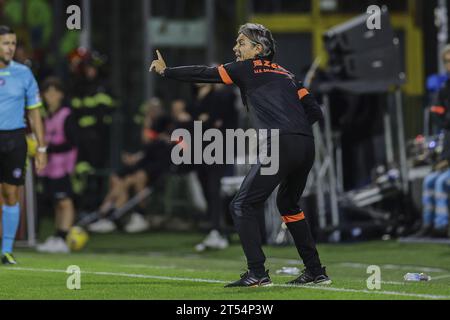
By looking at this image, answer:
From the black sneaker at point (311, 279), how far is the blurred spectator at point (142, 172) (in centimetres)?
932

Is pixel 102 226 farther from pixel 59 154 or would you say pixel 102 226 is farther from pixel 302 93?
pixel 302 93

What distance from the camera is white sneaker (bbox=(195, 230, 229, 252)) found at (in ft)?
48.3

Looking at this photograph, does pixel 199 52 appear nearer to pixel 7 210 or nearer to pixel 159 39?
pixel 159 39

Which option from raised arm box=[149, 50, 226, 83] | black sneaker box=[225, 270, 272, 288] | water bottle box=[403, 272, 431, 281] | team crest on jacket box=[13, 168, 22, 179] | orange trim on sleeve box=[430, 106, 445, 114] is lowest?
water bottle box=[403, 272, 431, 281]

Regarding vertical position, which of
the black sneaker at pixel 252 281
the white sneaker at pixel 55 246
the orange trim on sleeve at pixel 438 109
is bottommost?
the white sneaker at pixel 55 246

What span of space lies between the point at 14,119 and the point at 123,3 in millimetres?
10703

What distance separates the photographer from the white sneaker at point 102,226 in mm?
18156

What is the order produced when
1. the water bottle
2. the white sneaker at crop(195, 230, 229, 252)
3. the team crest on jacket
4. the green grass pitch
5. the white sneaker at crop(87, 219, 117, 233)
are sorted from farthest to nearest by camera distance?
the white sneaker at crop(87, 219, 117, 233), the white sneaker at crop(195, 230, 229, 252), the team crest on jacket, the water bottle, the green grass pitch

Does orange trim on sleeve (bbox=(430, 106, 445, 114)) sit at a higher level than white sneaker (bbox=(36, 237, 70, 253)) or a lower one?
higher

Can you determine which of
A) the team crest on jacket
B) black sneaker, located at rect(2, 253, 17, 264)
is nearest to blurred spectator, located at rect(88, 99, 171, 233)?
Result: black sneaker, located at rect(2, 253, 17, 264)

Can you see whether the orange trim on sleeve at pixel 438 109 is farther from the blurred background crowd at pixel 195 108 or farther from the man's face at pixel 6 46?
the man's face at pixel 6 46

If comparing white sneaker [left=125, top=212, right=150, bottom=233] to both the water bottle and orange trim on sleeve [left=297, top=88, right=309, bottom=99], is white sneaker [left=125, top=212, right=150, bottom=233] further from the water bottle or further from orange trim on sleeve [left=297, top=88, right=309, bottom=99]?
orange trim on sleeve [left=297, top=88, right=309, bottom=99]

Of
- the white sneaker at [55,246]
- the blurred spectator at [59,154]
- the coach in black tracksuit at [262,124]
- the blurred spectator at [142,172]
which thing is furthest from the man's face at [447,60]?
the coach in black tracksuit at [262,124]

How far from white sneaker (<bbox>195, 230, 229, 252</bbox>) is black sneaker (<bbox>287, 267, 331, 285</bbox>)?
18.8ft
